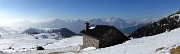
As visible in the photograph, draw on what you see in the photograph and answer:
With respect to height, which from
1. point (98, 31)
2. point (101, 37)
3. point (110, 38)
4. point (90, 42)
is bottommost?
point (90, 42)

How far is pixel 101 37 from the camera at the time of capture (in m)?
74.9

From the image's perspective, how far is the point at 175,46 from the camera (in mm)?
40312

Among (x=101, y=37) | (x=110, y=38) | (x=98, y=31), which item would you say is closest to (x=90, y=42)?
(x=98, y=31)

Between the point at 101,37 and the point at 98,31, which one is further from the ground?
the point at 98,31

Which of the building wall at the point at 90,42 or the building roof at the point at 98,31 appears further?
the building roof at the point at 98,31

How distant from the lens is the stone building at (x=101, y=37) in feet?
246

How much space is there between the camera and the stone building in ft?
246

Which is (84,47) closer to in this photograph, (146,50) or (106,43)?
(106,43)

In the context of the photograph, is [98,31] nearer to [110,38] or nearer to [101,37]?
[101,37]

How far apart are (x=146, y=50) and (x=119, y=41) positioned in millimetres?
35286

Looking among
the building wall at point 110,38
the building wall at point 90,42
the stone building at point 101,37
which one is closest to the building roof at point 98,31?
the stone building at point 101,37

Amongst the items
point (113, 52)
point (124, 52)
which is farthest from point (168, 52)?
point (113, 52)

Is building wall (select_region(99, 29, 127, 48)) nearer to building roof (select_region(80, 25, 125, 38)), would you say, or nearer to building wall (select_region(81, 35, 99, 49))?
building roof (select_region(80, 25, 125, 38))

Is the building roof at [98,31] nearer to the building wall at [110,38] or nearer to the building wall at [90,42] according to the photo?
the building wall at [110,38]
